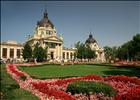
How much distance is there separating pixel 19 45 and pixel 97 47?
43769 mm

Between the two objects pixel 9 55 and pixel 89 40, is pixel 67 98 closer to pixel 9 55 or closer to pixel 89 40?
pixel 9 55

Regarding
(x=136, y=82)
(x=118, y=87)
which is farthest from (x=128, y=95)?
(x=136, y=82)

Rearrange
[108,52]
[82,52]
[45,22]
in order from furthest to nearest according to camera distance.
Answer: [108,52], [45,22], [82,52]

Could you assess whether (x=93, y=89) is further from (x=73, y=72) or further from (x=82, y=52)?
(x=82, y=52)

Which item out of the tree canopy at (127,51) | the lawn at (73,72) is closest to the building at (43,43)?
the tree canopy at (127,51)

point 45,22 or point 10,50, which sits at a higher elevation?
point 45,22

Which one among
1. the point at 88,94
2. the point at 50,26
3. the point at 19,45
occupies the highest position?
the point at 50,26

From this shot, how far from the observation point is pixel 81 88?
10.0 meters

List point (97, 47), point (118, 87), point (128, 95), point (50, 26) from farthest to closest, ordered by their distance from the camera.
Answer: point (97, 47) → point (50, 26) → point (118, 87) → point (128, 95)

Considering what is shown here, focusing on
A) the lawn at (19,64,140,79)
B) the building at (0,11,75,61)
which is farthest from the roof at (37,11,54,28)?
the lawn at (19,64,140,79)

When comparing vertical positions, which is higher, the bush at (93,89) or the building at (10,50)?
the building at (10,50)

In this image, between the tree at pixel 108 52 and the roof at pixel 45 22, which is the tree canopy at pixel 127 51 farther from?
the roof at pixel 45 22

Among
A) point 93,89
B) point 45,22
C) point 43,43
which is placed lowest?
point 93,89

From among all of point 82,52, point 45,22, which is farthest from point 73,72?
point 45,22
